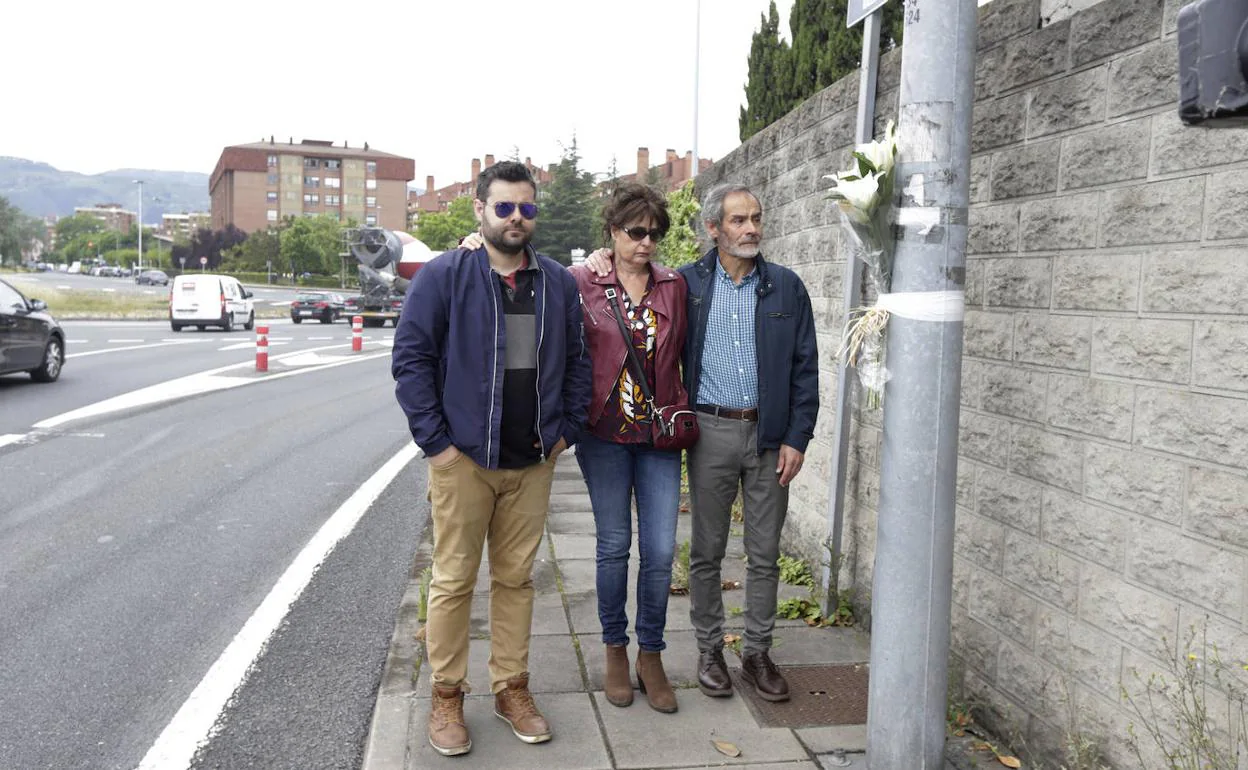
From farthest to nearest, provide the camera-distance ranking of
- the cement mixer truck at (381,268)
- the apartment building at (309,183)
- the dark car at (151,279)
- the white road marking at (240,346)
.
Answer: the apartment building at (309,183) < the dark car at (151,279) < the cement mixer truck at (381,268) < the white road marking at (240,346)

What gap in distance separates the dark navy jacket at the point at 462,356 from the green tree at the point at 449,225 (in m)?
81.2

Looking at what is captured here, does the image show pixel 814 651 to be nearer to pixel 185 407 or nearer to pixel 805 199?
pixel 805 199

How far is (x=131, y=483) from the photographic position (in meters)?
8.62

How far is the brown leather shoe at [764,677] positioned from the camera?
4211 mm

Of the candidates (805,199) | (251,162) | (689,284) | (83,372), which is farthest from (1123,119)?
(251,162)

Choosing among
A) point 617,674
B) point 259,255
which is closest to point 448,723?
point 617,674

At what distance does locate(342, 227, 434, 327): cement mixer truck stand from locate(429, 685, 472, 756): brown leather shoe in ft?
123

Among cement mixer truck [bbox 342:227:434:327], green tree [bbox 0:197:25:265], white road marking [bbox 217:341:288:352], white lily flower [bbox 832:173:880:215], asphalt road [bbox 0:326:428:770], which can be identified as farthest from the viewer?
green tree [bbox 0:197:25:265]

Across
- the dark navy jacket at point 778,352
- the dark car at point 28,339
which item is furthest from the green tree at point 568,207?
the dark navy jacket at point 778,352

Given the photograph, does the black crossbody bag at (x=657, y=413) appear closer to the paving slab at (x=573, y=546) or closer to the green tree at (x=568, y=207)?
the paving slab at (x=573, y=546)

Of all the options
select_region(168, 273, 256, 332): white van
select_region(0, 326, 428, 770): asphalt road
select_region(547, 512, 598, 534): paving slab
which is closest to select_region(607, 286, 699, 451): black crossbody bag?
select_region(0, 326, 428, 770): asphalt road

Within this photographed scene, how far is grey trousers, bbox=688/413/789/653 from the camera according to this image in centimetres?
418

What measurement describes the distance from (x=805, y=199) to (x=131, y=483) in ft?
19.7

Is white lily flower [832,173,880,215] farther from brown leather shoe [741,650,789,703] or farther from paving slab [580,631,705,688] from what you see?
paving slab [580,631,705,688]
